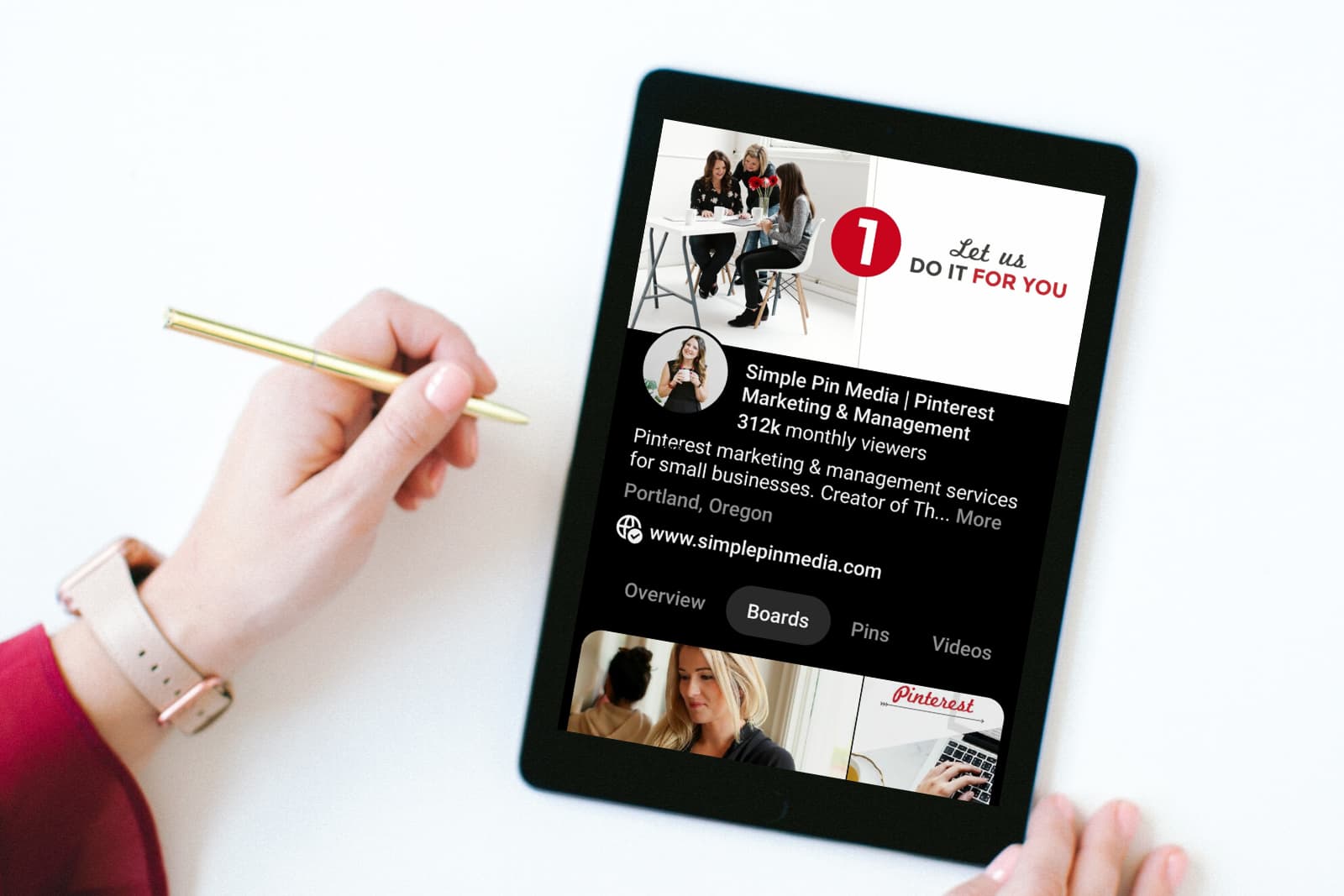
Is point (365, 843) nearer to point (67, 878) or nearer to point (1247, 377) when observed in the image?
point (67, 878)

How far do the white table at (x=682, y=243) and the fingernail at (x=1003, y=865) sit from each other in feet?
1.37

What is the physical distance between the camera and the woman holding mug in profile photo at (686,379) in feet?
2.21

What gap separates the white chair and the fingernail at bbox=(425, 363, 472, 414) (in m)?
0.20

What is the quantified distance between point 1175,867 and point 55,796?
2.42 feet

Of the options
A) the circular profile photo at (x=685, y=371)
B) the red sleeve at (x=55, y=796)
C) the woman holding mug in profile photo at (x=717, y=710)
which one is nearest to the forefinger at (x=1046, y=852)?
the woman holding mug in profile photo at (x=717, y=710)

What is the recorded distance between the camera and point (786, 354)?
0.68m

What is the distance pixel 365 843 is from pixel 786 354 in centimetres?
44

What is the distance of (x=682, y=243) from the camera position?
26.7 inches

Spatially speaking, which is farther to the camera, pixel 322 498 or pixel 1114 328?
pixel 1114 328

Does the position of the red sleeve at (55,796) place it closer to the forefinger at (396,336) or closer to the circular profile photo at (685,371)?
the forefinger at (396,336)

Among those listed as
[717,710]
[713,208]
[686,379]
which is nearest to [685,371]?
[686,379]

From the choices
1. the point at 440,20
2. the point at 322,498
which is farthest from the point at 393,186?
the point at 322,498

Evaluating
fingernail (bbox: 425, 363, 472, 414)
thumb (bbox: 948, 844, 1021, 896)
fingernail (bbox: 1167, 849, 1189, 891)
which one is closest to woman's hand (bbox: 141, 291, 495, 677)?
fingernail (bbox: 425, 363, 472, 414)

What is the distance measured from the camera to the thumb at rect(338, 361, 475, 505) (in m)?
0.58
